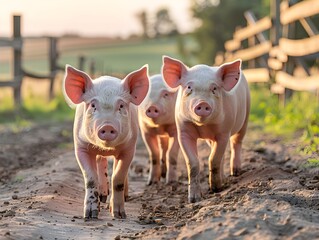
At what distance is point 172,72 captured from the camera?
6.50m

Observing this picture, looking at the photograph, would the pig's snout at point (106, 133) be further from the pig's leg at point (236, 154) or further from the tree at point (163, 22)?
the tree at point (163, 22)

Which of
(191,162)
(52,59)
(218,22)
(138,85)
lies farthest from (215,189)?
(218,22)

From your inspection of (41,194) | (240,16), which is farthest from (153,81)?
(240,16)

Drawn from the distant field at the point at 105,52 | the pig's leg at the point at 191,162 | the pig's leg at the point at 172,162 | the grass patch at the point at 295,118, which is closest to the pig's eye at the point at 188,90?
the pig's leg at the point at 191,162

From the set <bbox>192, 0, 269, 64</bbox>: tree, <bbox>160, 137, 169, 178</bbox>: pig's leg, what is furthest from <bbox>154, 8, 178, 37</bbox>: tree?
Answer: <bbox>160, 137, 169, 178</bbox>: pig's leg

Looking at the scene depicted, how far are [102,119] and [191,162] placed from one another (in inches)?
48.0

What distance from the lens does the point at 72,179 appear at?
24.2 feet

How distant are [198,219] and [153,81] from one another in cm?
309

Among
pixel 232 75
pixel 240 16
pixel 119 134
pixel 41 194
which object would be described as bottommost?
pixel 41 194

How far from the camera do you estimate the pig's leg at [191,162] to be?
6.21m

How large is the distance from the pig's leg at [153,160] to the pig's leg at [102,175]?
112 centimetres

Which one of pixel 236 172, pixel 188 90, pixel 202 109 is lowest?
pixel 236 172

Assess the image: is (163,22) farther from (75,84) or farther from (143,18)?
(75,84)

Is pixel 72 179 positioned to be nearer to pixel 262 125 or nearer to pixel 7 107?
pixel 262 125
